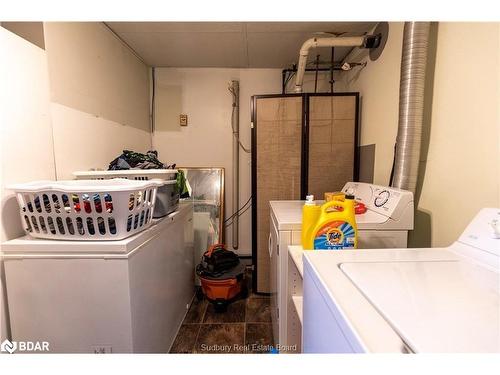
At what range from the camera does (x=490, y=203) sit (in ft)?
3.08

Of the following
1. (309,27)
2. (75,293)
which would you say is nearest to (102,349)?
(75,293)

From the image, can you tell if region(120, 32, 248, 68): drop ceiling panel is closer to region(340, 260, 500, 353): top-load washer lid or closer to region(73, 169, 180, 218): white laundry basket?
region(73, 169, 180, 218): white laundry basket

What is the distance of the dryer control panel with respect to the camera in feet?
3.89

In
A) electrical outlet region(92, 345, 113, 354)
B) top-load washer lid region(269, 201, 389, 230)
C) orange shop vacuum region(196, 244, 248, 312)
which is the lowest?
orange shop vacuum region(196, 244, 248, 312)

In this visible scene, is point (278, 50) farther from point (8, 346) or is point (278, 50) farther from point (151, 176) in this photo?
point (8, 346)

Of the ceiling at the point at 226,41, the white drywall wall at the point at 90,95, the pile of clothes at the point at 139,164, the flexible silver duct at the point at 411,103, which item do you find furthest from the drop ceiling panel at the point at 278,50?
the pile of clothes at the point at 139,164

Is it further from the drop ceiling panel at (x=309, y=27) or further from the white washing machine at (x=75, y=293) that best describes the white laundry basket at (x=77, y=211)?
the drop ceiling panel at (x=309, y=27)

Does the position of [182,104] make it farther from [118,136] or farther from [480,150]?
[480,150]

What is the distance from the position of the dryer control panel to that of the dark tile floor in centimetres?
123

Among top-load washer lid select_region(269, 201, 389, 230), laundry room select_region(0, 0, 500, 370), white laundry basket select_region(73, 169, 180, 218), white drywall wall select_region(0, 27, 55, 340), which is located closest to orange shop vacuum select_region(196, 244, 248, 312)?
laundry room select_region(0, 0, 500, 370)

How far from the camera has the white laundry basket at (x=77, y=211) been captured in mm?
974

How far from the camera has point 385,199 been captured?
1.30 m

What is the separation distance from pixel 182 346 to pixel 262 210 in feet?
4.09

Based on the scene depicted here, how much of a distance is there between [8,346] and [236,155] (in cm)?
228
